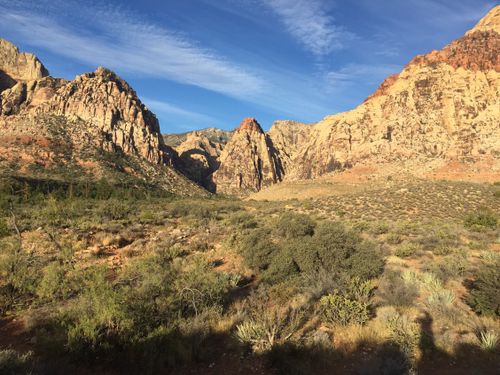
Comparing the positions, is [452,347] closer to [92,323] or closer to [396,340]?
[396,340]

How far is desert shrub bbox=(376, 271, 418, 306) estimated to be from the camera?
9.65 metres

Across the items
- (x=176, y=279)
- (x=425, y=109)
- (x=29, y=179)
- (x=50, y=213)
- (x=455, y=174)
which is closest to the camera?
(x=176, y=279)

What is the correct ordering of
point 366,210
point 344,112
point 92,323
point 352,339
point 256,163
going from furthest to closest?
1. point 256,163
2. point 344,112
3. point 366,210
4. point 352,339
5. point 92,323

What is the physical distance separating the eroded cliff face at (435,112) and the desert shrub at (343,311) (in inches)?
2226

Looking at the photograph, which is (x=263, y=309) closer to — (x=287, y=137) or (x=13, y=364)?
(x=13, y=364)

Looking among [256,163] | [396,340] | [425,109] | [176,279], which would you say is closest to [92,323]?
[176,279]

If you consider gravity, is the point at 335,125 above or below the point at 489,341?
above

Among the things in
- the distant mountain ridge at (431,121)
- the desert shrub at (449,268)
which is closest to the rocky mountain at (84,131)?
the distant mountain ridge at (431,121)

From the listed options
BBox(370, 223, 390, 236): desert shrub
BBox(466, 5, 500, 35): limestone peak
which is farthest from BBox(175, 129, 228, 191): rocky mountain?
BBox(370, 223, 390, 236): desert shrub

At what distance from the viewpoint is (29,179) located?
6072cm

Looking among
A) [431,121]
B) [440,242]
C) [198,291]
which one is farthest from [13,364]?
[431,121]

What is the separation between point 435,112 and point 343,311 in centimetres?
6725

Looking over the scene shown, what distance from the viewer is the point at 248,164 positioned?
127688 mm

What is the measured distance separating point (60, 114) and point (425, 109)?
88507 millimetres
